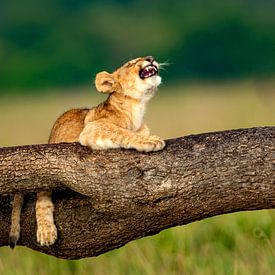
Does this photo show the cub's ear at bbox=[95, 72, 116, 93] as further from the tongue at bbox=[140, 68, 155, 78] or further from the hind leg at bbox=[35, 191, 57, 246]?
the hind leg at bbox=[35, 191, 57, 246]

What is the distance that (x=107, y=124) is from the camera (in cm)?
591

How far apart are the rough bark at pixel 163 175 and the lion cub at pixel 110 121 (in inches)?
3.3

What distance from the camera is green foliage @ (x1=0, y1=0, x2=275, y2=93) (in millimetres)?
30891

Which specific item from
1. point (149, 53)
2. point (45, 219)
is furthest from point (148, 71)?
point (149, 53)

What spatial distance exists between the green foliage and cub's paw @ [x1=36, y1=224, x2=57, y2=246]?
22274 mm

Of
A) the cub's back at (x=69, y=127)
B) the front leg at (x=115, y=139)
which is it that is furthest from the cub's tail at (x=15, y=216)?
the front leg at (x=115, y=139)

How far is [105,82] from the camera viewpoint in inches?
240

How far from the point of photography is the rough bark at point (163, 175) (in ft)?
18.4

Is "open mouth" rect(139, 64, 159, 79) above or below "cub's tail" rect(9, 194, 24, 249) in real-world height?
above

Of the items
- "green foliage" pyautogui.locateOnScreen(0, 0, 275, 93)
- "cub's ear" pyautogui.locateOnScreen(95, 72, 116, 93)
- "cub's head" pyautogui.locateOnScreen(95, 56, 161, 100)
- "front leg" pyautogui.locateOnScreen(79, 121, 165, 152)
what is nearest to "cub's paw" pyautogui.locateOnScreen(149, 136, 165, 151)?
"front leg" pyautogui.locateOnScreen(79, 121, 165, 152)

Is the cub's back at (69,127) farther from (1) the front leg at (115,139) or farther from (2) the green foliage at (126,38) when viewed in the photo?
(2) the green foliage at (126,38)

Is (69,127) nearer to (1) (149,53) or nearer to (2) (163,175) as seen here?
(2) (163,175)

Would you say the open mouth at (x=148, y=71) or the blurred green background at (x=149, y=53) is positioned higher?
the blurred green background at (x=149, y=53)

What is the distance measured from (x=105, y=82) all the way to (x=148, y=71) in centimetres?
27
